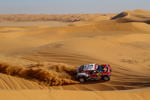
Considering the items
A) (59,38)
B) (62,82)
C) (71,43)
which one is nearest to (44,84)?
(62,82)

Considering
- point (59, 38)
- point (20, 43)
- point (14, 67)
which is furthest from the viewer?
point (59, 38)

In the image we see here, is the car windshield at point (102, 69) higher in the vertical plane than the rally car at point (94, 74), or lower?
higher

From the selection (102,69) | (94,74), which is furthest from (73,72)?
(102,69)

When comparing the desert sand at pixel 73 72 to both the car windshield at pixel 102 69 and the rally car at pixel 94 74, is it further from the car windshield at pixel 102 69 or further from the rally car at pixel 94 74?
the car windshield at pixel 102 69

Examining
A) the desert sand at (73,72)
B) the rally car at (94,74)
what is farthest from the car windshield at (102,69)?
the desert sand at (73,72)

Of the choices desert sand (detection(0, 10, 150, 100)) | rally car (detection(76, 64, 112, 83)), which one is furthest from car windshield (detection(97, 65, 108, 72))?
desert sand (detection(0, 10, 150, 100))

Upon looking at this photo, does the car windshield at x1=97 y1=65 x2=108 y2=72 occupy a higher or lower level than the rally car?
higher

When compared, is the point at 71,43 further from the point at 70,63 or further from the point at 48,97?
the point at 48,97

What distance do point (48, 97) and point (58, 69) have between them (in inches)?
205

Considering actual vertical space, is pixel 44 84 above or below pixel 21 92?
below

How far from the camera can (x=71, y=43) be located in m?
18.9

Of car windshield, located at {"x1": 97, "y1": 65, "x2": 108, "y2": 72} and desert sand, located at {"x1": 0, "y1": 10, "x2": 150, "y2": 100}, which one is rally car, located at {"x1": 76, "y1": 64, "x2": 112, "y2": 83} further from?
desert sand, located at {"x1": 0, "y1": 10, "x2": 150, "y2": 100}

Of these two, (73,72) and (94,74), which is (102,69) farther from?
(73,72)

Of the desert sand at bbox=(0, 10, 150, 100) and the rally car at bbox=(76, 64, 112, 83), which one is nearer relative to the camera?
the desert sand at bbox=(0, 10, 150, 100)
